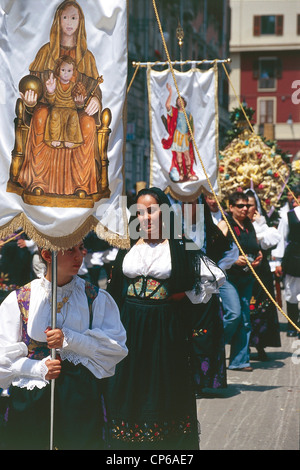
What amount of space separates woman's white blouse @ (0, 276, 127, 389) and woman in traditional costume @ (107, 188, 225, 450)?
1.51 meters

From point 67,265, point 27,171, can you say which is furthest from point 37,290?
point 27,171

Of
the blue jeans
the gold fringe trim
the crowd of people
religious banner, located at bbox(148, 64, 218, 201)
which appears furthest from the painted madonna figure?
religious banner, located at bbox(148, 64, 218, 201)

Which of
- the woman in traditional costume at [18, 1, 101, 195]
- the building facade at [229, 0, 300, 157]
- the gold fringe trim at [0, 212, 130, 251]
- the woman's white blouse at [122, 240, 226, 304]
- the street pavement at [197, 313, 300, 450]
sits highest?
the building facade at [229, 0, 300, 157]

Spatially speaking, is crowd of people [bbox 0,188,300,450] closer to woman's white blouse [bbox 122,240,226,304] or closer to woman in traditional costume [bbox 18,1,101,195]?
woman's white blouse [bbox 122,240,226,304]

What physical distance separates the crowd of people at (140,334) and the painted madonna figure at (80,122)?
1.14 feet

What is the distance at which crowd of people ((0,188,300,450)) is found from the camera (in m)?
4.31

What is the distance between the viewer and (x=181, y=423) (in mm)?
5781

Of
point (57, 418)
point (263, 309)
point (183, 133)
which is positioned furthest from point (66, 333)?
point (183, 133)

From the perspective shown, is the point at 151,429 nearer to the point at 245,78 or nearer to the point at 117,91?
the point at 117,91

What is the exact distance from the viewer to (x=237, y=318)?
9.03m

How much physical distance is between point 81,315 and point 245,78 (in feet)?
181

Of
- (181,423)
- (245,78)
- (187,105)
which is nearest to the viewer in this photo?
(181,423)

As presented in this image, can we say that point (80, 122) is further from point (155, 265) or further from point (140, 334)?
point (140, 334)
